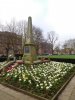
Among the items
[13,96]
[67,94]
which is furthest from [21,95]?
[67,94]

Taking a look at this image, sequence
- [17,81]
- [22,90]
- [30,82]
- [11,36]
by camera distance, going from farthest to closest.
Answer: [11,36], [17,81], [30,82], [22,90]

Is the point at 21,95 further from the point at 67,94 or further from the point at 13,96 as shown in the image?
the point at 67,94

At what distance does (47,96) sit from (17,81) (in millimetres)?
3493

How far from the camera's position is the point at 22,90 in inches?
337

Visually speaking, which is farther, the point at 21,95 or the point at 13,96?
the point at 21,95

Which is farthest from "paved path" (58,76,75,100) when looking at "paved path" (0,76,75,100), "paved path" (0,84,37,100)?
"paved path" (0,84,37,100)

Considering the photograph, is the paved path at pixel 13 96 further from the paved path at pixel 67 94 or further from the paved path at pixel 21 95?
the paved path at pixel 67 94

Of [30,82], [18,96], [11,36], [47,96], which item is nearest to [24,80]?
[30,82]

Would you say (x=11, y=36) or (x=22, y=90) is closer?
(x=22, y=90)

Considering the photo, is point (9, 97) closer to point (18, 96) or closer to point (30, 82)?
point (18, 96)

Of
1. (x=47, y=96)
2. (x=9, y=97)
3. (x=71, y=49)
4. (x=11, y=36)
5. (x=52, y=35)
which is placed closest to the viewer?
(x=47, y=96)

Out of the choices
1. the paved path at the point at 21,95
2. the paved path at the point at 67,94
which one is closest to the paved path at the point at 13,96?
the paved path at the point at 21,95

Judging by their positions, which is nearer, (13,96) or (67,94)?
(13,96)

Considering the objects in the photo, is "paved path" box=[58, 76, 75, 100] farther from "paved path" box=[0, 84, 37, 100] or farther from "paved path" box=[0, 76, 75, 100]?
"paved path" box=[0, 84, 37, 100]
